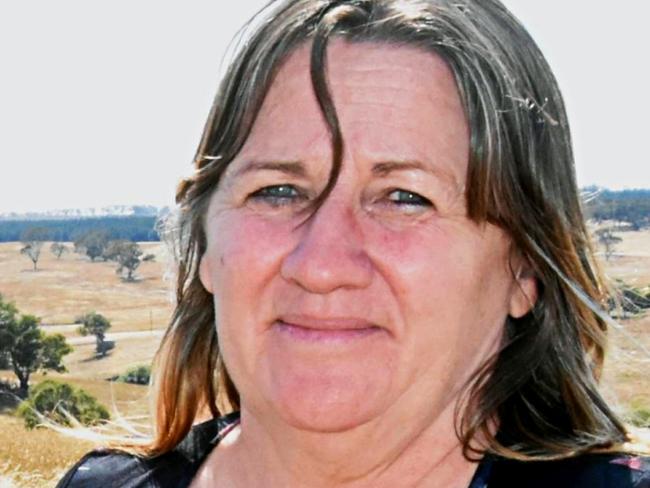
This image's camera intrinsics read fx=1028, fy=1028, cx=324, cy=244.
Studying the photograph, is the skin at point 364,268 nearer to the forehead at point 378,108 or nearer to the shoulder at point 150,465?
the forehead at point 378,108

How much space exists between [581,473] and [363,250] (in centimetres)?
66

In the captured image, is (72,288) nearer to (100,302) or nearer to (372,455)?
(100,302)

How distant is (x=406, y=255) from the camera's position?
215 centimetres

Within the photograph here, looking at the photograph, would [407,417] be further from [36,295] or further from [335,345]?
[36,295]

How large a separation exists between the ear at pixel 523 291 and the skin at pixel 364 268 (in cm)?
3

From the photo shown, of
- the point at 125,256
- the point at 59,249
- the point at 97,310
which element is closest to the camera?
the point at 97,310

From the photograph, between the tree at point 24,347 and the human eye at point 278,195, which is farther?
the tree at point 24,347

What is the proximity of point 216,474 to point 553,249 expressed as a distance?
1.08 metres

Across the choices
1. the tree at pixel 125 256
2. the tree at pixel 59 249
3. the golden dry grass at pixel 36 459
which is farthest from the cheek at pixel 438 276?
the tree at pixel 59 249

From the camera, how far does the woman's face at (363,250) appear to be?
2.16 meters

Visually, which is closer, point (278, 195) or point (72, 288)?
point (278, 195)

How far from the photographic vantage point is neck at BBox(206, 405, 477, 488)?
2311mm

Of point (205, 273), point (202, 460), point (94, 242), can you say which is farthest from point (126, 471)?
point (94, 242)

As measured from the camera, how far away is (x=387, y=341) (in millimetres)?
2209
